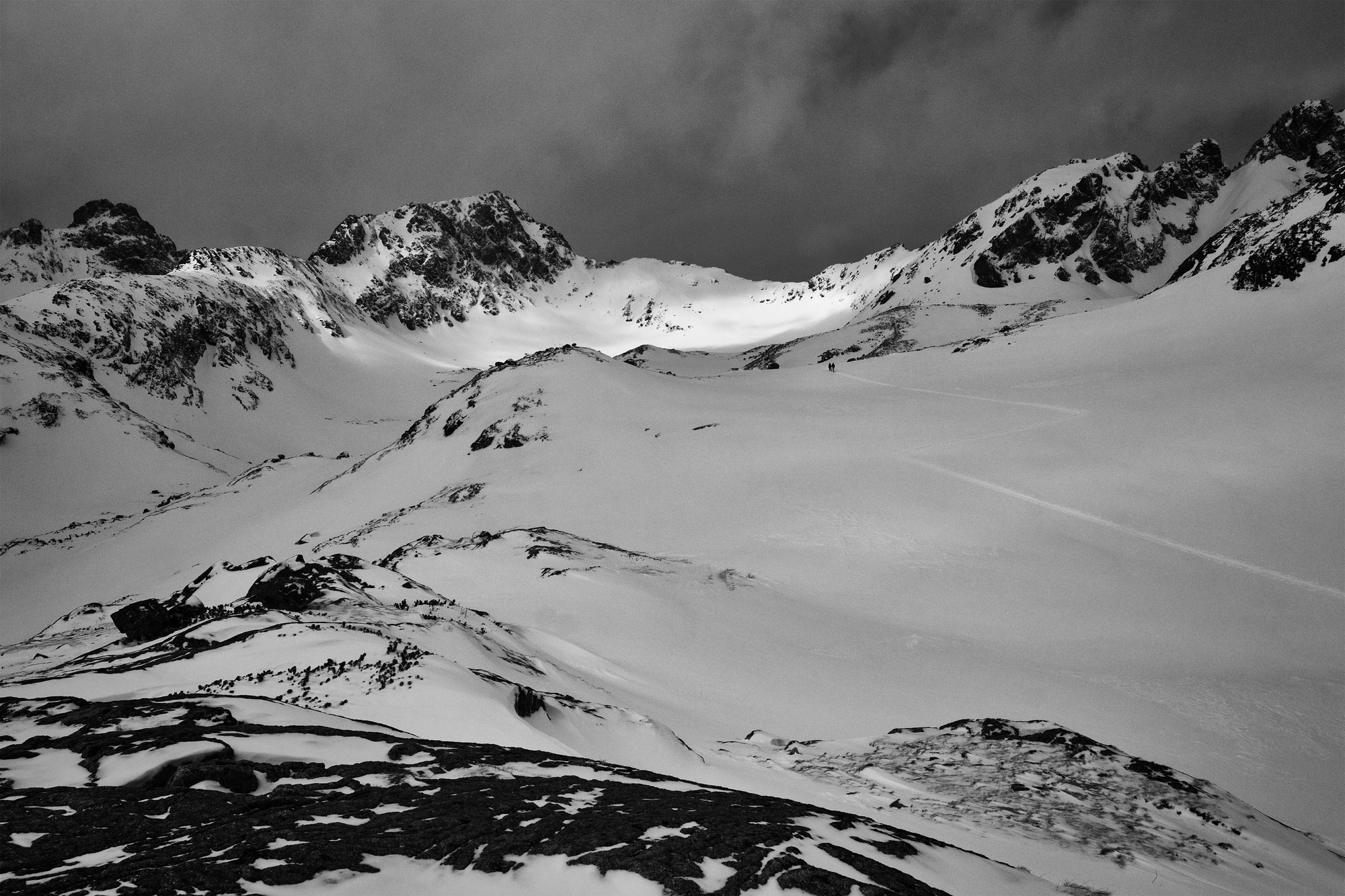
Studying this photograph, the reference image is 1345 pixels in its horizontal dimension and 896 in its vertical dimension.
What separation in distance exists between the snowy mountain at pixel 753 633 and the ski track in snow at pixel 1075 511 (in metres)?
0.18

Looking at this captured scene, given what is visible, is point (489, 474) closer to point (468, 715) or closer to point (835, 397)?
point (835, 397)

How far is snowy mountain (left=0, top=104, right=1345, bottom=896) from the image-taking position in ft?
22.5

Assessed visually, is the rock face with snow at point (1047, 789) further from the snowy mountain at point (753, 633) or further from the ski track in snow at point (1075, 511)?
the ski track in snow at point (1075, 511)

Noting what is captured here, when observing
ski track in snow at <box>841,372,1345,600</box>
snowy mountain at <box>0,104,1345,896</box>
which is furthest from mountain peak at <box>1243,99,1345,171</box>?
ski track in snow at <box>841,372,1345,600</box>

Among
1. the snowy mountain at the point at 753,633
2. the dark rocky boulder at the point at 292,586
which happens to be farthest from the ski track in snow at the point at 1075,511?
the dark rocky boulder at the point at 292,586

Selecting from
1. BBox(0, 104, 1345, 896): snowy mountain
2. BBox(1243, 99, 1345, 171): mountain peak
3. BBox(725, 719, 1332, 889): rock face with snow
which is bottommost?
BBox(725, 719, 1332, 889): rock face with snow

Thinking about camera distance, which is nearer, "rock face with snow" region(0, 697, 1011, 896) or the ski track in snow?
"rock face with snow" region(0, 697, 1011, 896)

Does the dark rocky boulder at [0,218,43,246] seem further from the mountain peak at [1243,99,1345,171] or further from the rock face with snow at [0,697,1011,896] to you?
the mountain peak at [1243,99,1345,171]

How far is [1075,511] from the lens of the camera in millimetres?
28656

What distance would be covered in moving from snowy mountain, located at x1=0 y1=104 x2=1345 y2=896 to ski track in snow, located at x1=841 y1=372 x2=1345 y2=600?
18 centimetres

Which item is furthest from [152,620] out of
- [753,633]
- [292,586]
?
[753,633]

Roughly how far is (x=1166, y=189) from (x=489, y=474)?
173 metres

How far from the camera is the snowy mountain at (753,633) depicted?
686 cm

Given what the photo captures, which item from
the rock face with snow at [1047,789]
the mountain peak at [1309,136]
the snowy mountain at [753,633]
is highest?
the mountain peak at [1309,136]
